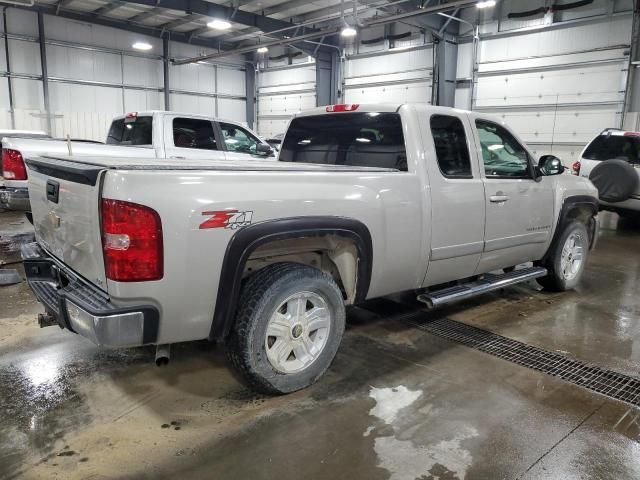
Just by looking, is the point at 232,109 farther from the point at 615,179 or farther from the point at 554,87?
the point at 615,179

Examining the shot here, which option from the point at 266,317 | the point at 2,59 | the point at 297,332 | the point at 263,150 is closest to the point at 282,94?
the point at 2,59

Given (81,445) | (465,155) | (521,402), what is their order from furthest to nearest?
(465,155) → (521,402) → (81,445)

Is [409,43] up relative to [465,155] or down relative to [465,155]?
up

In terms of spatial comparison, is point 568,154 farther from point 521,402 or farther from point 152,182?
point 152,182

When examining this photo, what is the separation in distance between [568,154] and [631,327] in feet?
33.0

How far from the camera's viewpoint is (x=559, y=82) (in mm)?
13148

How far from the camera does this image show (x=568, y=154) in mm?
13258

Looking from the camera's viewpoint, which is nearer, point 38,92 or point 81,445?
point 81,445

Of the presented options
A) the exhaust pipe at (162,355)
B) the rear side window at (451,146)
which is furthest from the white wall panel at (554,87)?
the exhaust pipe at (162,355)

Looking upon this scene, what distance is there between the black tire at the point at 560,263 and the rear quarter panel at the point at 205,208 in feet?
8.79

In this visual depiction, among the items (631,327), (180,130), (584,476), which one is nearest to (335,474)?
(584,476)

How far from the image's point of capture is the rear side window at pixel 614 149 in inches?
352

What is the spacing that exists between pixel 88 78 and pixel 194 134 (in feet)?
38.6

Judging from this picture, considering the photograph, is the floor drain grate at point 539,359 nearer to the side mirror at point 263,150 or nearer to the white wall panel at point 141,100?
the side mirror at point 263,150
